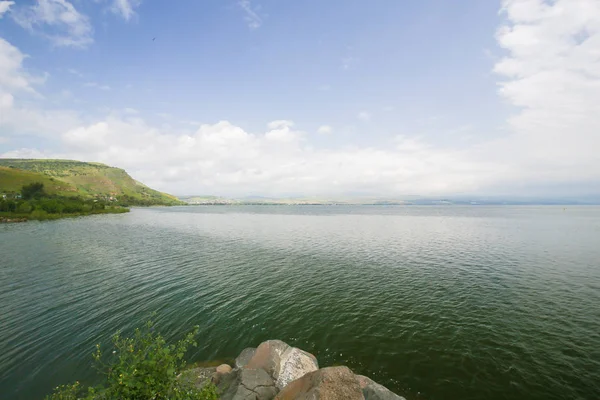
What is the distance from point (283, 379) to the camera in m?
16.4

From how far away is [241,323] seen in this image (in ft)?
86.5

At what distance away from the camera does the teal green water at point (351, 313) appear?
61.5 ft

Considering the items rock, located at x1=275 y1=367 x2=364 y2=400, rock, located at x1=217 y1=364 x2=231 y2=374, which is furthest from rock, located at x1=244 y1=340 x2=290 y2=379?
rock, located at x1=275 y1=367 x2=364 y2=400

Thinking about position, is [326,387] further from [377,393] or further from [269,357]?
[269,357]

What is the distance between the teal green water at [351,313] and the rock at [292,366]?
306cm

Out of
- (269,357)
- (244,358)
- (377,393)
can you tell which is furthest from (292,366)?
(377,393)

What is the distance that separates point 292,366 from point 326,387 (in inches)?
214

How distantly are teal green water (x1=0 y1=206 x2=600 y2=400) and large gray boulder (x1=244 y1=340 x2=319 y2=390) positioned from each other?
3407 millimetres

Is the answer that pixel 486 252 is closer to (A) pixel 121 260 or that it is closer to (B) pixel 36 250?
(A) pixel 121 260

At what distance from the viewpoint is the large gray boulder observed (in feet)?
54.8

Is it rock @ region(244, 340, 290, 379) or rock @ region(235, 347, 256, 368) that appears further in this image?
rock @ region(235, 347, 256, 368)

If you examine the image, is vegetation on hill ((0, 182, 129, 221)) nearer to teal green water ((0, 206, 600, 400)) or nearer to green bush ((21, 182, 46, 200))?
green bush ((21, 182, 46, 200))

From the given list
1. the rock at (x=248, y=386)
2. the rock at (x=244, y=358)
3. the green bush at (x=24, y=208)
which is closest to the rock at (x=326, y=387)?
the rock at (x=248, y=386)

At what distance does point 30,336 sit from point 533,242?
102659mm
